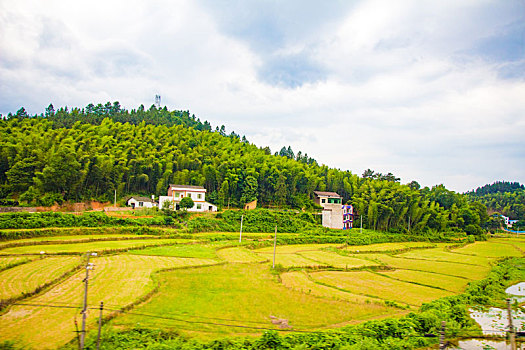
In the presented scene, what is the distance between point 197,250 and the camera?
26438 millimetres

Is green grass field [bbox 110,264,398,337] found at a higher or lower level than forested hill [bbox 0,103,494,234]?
lower

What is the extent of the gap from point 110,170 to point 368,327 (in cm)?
4003

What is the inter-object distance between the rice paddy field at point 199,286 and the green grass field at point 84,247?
75mm

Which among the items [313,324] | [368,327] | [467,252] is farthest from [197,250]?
[467,252]

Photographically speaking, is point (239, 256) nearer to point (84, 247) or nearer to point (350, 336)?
point (84, 247)

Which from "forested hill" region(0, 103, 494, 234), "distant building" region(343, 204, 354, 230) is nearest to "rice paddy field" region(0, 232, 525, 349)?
"forested hill" region(0, 103, 494, 234)

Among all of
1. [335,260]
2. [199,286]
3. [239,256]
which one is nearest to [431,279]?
[335,260]

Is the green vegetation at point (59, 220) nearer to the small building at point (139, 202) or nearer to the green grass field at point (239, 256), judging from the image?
the small building at point (139, 202)

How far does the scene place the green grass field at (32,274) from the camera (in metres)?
13.5

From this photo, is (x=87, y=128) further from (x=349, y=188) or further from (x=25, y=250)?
(x=349, y=188)

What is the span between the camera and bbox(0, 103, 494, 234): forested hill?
38094mm

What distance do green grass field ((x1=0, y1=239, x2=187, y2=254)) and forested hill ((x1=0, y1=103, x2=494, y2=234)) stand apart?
1354cm

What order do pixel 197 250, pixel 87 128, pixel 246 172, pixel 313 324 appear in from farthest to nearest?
pixel 87 128
pixel 246 172
pixel 197 250
pixel 313 324

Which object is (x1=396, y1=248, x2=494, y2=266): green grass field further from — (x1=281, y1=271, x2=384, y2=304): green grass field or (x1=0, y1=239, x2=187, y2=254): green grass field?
(x1=0, y1=239, x2=187, y2=254): green grass field
